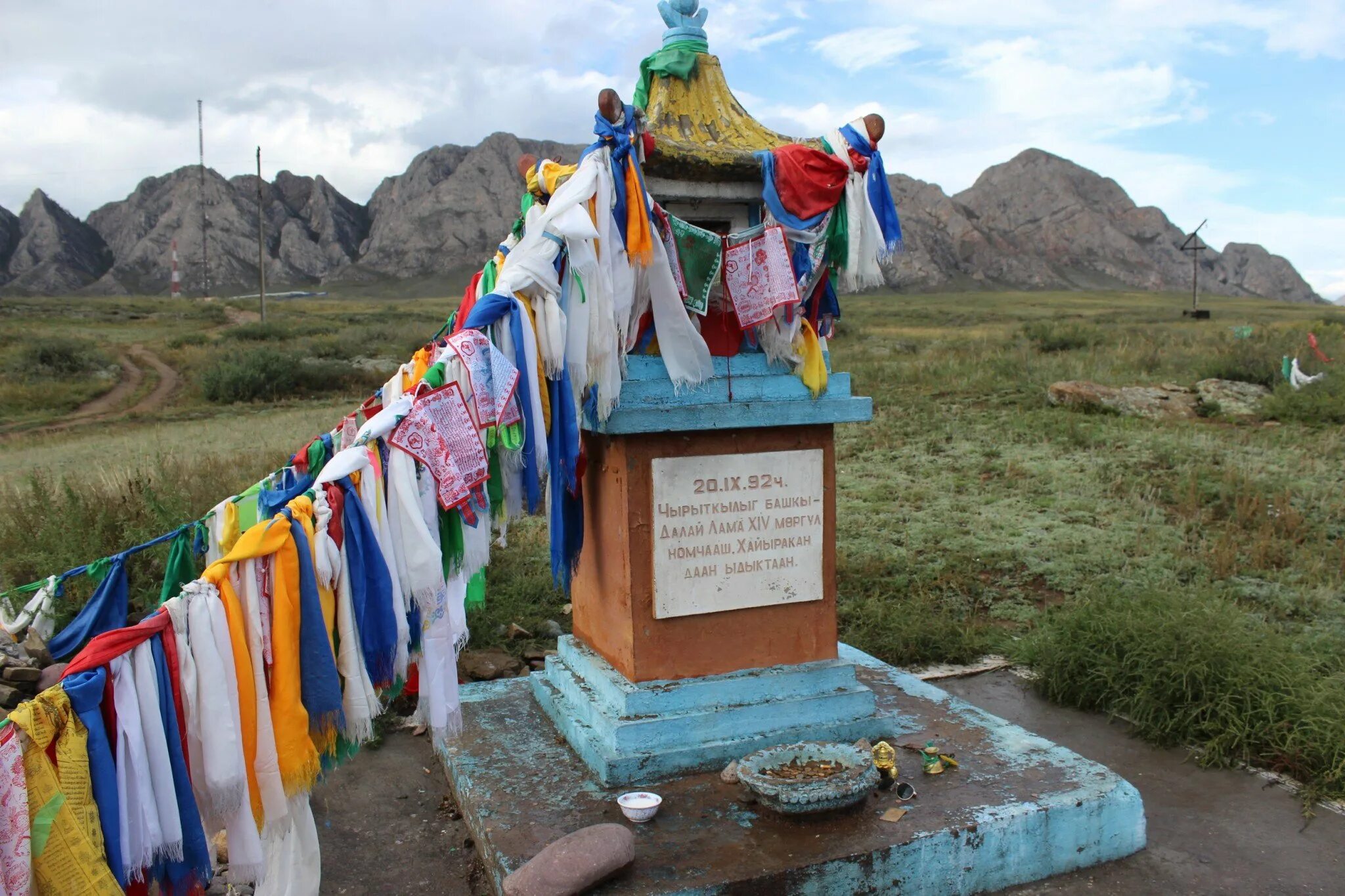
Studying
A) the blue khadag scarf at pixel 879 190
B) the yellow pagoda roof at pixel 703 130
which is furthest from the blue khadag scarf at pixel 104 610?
the blue khadag scarf at pixel 879 190

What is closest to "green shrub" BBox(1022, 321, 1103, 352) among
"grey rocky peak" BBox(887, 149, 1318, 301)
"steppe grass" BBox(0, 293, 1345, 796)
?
"steppe grass" BBox(0, 293, 1345, 796)

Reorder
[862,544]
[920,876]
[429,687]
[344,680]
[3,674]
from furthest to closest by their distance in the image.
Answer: [862,544] < [3,674] < [920,876] < [429,687] < [344,680]

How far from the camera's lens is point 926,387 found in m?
16.6

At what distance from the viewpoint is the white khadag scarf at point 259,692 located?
279 centimetres

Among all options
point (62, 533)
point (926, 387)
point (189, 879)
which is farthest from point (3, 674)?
point (926, 387)

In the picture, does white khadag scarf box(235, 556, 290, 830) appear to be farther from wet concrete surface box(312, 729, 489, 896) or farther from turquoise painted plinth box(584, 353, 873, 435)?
turquoise painted plinth box(584, 353, 873, 435)

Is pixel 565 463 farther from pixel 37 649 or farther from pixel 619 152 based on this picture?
pixel 37 649

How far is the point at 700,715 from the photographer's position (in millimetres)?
4246

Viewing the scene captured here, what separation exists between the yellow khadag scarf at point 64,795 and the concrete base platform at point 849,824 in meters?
1.47

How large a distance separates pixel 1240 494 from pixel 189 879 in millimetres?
8989

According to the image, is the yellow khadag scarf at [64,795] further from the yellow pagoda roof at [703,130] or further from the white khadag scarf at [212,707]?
the yellow pagoda roof at [703,130]

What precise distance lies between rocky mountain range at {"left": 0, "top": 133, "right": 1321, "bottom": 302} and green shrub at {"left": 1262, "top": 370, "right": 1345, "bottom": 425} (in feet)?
242

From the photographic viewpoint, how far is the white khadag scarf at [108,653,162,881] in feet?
8.29

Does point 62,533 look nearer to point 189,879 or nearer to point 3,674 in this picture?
point 3,674
